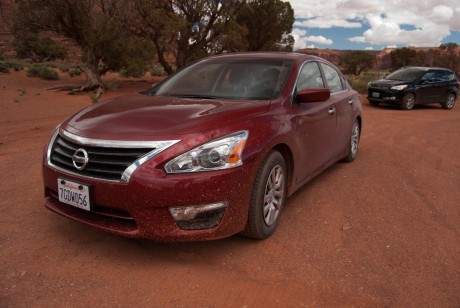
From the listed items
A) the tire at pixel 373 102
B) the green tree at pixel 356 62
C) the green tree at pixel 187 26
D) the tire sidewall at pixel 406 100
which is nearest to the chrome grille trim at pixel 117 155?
the tire sidewall at pixel 406 100

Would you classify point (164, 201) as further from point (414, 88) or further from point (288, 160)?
point (414, 88)

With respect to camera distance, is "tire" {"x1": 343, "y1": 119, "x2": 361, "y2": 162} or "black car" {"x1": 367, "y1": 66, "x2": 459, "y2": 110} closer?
"tire" {"x1": 343, "y1": 119, "x2": 361, "y2": 162}

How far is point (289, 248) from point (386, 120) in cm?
899

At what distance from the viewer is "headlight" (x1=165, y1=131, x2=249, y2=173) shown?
9.34 ft

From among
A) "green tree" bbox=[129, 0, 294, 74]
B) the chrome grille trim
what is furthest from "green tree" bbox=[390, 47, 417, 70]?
the chrome grille trim

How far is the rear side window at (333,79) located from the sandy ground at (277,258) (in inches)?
49.3

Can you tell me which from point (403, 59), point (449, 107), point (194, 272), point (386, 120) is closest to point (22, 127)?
point (194, 272)

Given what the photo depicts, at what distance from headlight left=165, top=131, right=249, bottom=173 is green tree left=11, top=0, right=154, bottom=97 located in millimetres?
12823

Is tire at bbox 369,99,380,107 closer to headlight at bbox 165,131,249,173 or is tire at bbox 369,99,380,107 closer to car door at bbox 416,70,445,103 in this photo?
car door at bbox 416,70,445,103

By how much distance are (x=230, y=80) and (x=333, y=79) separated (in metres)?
1.80

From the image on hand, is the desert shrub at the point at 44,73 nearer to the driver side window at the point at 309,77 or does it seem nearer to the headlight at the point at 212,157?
the driver side window at the point at 309,77

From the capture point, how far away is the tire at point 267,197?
10.7ft

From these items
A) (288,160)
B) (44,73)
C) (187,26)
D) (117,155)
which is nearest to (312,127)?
(288,160)

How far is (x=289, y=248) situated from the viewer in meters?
3.44
